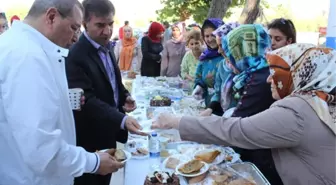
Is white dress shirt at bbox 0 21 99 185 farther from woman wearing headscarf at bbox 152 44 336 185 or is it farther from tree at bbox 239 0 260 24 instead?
tree at bbox 239 0 260 24

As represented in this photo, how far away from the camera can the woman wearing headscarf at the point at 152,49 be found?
239 inches

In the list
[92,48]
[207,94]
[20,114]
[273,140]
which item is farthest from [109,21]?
[207,94]

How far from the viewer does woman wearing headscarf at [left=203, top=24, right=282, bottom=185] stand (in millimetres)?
1740

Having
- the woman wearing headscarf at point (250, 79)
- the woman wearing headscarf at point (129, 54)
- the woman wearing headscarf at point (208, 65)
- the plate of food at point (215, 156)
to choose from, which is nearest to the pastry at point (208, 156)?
the plate of food at point (215, 156)

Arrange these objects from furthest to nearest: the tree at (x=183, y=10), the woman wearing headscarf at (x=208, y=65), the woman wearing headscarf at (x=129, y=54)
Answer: the tree at (x=183, y=10) → the woman wearing headscarf at (x=129, y=54) → the woman wearing headscarf at (x=208, y=65)

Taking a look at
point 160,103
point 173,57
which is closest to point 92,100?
point 160,103

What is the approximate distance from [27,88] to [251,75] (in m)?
1.31

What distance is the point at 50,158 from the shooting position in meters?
1.17

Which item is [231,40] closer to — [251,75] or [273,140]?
[251,75]

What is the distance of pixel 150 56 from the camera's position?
6.07m

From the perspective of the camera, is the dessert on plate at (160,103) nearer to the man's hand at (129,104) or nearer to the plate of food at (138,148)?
the man's hand at (129,104)

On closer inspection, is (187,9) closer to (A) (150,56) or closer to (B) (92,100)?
(A) (150,56)

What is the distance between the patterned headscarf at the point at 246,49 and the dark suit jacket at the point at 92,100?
0.82 metres

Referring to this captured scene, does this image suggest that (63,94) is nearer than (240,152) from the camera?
Yes
